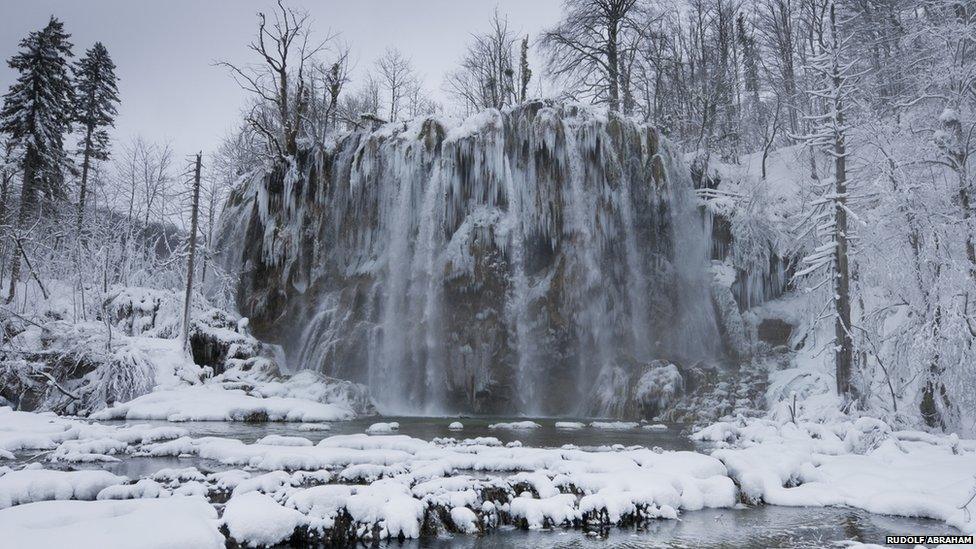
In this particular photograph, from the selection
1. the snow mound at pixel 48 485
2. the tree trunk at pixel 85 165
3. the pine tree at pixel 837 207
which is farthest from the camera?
the tree trunk at pixel 85 165

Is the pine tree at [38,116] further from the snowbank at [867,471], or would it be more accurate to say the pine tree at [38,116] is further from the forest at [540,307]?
the snowbank at [867,471]

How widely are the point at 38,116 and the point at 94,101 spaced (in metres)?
5.22

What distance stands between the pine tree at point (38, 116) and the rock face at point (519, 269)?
14197 mm

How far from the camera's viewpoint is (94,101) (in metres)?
29.0

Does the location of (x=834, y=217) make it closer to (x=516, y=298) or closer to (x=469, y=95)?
(x=516, y=298)

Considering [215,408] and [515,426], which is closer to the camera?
[215,408]

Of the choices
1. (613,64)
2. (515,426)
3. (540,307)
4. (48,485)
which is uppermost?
(613,64)

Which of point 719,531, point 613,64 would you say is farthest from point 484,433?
point 613,64

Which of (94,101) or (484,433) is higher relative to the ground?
(94,101)

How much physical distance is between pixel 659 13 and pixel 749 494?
81.6ft

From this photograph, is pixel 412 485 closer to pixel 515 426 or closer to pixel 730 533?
pixel 730 533

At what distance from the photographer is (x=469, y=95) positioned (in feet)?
111

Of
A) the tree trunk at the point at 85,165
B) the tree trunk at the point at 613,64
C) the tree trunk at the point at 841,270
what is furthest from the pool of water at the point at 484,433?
the tree trunk at the point at 85,165

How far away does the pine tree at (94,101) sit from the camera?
2878cm
